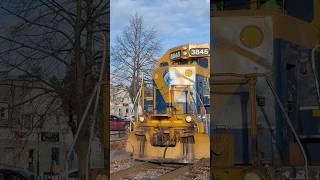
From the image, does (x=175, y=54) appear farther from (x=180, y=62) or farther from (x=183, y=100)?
(x=183, y=100)

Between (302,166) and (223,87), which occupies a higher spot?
(223,87)

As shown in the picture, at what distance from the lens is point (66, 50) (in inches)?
115

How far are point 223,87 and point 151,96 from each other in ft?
33.3

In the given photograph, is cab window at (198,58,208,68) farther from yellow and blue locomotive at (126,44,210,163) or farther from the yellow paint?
the yellow paint

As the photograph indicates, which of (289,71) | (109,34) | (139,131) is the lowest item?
(139,131)

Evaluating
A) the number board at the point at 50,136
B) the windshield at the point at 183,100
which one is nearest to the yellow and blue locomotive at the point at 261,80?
the number board at the point at 50,136

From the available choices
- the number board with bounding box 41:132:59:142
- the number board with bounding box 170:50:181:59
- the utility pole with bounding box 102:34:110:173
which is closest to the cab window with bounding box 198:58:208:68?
the number board with bounding box 170:50:181:59

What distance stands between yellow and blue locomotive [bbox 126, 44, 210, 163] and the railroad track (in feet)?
1.63

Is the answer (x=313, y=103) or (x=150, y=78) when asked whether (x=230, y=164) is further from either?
(x=150, y=78)

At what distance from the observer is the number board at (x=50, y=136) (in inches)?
117

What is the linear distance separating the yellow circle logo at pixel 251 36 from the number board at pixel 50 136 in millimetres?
1452

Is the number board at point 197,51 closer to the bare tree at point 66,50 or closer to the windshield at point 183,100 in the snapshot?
the windshield at point 183,100

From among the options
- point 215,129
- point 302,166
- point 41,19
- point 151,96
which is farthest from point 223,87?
point 151,96

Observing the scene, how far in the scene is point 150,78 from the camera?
13.7 meters
